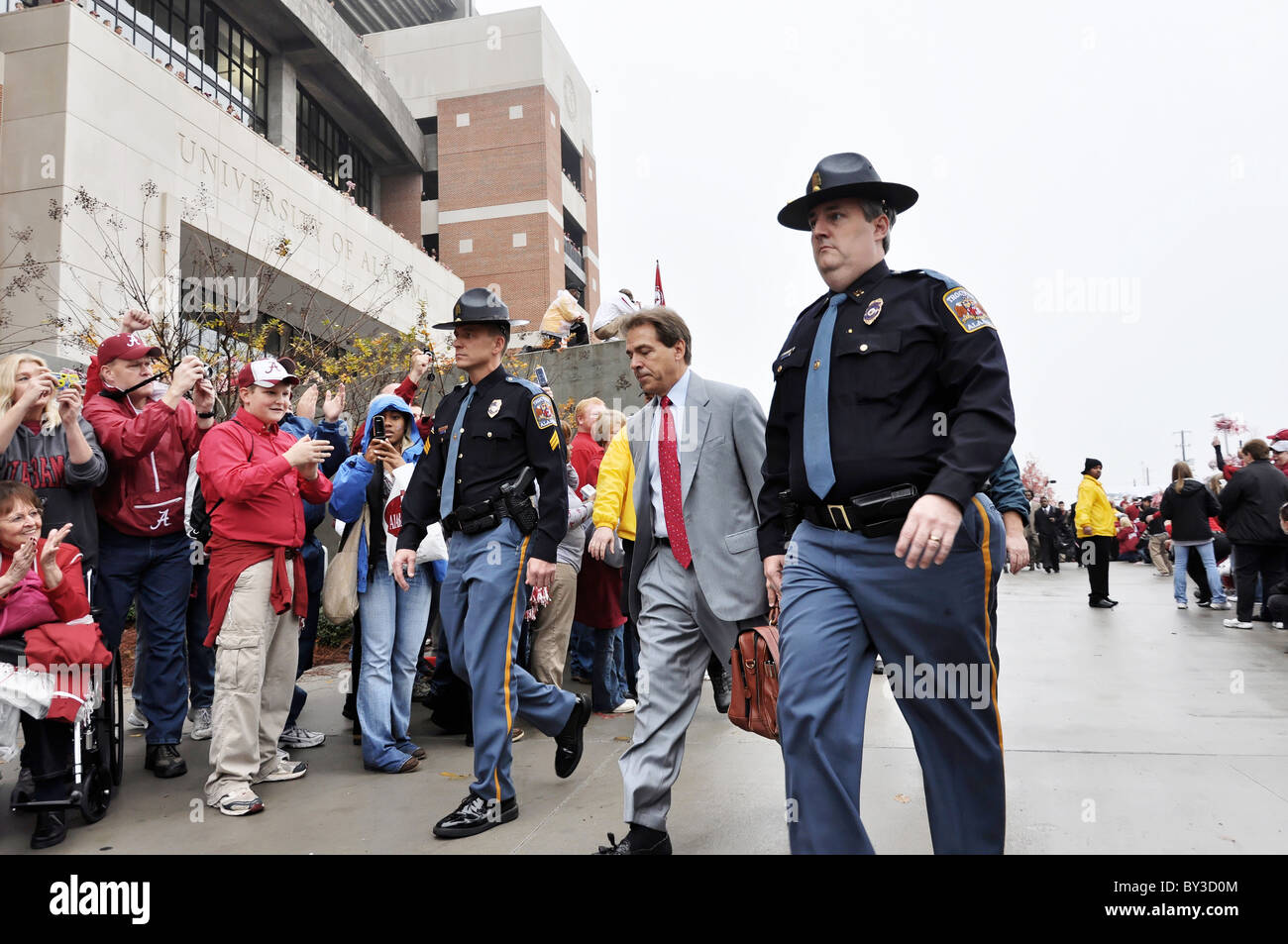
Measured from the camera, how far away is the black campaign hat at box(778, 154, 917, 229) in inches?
105

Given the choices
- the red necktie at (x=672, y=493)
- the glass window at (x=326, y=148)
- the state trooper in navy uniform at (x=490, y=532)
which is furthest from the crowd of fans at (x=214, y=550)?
the glass window at (x=326, y=148)

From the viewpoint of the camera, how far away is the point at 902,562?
94.0 inches

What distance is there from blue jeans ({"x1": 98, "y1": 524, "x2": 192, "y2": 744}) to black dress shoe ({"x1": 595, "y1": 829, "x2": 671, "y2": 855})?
2833mm

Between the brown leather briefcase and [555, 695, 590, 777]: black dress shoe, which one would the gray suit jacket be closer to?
the brown leather briefcase

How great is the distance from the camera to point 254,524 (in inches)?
176

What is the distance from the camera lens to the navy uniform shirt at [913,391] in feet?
7.64

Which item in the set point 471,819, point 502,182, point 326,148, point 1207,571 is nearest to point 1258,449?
point 1207,571

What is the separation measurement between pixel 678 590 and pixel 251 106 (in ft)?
92.2

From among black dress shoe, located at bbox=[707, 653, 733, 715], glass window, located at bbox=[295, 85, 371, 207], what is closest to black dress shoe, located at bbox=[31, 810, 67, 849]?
black dress shoe, located at bbox=[707, 653, 733, 715]

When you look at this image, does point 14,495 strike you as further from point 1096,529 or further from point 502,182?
point 502,182

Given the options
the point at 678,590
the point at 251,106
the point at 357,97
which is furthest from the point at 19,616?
the point at 357,97

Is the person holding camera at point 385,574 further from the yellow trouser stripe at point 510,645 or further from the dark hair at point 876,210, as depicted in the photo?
the dark hair at point 876,210

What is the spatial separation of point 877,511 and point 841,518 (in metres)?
0.11
